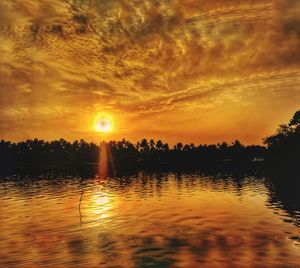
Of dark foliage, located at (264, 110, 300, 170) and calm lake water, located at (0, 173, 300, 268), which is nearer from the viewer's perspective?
calm lake water, located at (0, 173, 300, 268)

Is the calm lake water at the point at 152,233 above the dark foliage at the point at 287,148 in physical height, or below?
below

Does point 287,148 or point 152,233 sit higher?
point 287,148

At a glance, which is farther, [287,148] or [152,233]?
[287,148]

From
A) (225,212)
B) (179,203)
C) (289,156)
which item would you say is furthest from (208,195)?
(289,156)

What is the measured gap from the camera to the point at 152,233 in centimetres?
4172

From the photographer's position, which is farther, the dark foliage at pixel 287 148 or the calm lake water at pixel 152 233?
the dark foliage at pixel 287 148

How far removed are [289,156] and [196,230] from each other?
12360 centimetres

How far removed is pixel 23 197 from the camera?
81125mm

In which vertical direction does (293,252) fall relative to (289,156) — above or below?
below

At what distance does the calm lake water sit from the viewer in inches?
1223

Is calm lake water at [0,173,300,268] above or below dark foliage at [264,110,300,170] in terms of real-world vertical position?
below

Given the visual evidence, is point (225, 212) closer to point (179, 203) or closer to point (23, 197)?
point (179, 203)

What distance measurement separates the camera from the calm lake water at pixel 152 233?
31062 mm

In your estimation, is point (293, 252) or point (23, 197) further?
point (23, 197)
